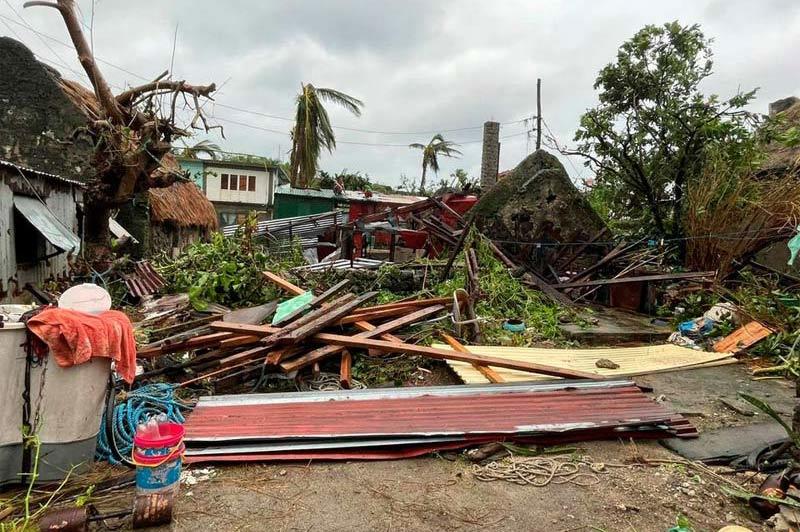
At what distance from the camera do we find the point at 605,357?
19.1ft

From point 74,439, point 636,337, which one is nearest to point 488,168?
point 636,337

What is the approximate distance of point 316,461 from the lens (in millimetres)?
3340

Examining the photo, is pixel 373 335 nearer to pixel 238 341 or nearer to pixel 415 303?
pixel 415 303

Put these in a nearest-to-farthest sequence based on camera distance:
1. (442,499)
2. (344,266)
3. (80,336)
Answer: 1. (442,499)
2. (80,336)
3. (344,266)

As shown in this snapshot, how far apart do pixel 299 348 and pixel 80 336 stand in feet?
8.16

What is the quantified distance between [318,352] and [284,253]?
6593 mm

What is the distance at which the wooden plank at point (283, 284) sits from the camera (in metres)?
7.30

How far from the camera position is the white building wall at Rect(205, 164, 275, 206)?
2742 cm

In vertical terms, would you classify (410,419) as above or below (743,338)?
below

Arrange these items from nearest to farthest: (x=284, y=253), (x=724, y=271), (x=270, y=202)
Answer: (x=724, y=271), (x=284, y=253), (x=270, y=202)

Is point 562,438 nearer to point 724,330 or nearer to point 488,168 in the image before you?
point 724,330

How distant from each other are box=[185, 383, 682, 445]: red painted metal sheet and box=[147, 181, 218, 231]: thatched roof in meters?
11.6

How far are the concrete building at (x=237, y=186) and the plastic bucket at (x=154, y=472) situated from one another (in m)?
25.4

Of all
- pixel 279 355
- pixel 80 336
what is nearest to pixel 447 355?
pixel 279 355
